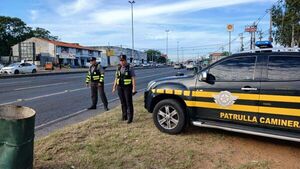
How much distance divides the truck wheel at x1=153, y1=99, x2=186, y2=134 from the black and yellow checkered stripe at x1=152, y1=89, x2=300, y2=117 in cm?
19

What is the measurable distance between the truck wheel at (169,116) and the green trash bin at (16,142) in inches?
119

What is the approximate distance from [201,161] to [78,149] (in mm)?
1976

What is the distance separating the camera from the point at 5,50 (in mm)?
95125

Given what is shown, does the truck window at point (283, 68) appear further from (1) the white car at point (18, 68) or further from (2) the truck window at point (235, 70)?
(1) the white car at point (18, 68)

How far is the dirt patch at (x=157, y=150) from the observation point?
5086 millimetres

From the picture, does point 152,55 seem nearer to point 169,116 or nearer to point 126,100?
point 126,100

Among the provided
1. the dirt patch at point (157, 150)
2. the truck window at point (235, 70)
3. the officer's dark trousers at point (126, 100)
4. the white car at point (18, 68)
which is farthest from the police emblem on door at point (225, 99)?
the white car at point (18, 68)

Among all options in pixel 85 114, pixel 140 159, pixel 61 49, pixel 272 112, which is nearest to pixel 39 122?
pixel 85 114

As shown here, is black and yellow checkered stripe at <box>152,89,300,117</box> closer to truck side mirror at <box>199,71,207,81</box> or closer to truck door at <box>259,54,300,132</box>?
truck door at <box>259,54,300,132</box>

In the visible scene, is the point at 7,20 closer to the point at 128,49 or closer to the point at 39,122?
the point at 128,49

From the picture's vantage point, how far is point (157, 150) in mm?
5641

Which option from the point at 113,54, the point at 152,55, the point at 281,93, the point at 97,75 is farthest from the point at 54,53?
the point at 152,55

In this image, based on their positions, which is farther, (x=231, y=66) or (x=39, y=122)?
(x=39, y=122)

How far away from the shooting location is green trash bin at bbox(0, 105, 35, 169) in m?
3.90
